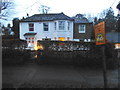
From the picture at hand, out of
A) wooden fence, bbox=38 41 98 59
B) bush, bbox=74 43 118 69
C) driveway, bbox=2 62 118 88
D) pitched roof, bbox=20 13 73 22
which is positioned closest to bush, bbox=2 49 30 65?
driveway, bbox=2 62 118 88

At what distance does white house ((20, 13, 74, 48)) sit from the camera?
83.2 feet

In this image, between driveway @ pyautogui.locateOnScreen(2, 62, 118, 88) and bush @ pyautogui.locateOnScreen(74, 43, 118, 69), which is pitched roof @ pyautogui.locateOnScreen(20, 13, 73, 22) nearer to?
bush @ pyautogui.locateOnScreen(74, 43, 118, 69)

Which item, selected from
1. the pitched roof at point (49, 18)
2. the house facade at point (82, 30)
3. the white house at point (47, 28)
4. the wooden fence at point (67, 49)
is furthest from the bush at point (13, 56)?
the house facade at point (82, 30)

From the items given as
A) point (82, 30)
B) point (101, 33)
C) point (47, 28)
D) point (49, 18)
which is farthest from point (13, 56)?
point (82, 30)

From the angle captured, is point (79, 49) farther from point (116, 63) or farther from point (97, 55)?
point (116, 63)

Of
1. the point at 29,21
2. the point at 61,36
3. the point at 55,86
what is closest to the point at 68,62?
the point at 55,86

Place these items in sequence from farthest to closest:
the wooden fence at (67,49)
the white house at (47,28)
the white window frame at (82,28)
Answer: the white window frame at (82,28), the white house at (47,28), the wooden fence at (67,49)

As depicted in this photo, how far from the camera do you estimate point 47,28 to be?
85.6ft

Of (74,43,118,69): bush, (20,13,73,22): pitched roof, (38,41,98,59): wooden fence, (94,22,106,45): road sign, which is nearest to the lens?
(94,22,106,45): road sign

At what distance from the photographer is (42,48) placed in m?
10.8

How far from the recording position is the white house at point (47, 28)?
25.4 metres

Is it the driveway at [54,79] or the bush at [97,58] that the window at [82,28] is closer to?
the bush at [97,58]

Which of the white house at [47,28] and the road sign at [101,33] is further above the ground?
Result: the white house at [47,28]

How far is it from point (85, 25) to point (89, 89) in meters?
22.7
